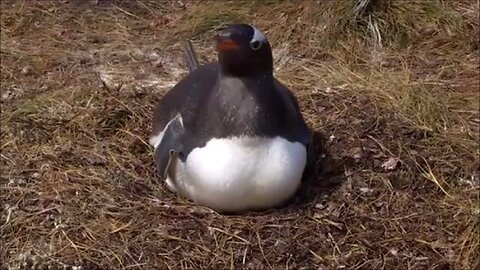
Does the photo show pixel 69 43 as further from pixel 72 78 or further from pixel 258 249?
pixel 258 249

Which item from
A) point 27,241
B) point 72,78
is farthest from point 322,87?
point 27,241

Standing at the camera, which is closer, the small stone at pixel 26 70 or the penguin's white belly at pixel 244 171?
the penguin's white belly at pixel 244 171

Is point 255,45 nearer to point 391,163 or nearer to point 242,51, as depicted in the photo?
point 242,51

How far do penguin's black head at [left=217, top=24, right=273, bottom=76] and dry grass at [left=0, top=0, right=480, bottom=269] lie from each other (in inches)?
18.6

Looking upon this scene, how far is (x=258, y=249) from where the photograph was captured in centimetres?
306

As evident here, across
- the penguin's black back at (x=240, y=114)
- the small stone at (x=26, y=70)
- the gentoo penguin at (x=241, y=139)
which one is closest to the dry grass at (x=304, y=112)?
the small stone at (x=26, y=70)

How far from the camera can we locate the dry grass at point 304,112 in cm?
309

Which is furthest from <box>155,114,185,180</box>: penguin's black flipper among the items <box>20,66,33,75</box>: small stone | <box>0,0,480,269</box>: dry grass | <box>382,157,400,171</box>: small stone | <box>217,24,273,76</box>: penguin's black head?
<box>20,66,33,75</box>: small stone

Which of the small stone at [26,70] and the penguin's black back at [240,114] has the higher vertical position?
the penguin's black back at [240,114]

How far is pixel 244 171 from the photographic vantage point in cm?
299

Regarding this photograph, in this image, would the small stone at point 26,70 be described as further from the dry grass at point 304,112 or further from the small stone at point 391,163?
the small stone at point 391,163

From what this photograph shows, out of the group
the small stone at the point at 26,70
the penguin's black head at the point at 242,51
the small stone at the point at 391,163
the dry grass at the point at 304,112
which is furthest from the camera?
the small stone at the point at 26,70

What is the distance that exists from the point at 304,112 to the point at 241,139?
Answer: 3.19 ft

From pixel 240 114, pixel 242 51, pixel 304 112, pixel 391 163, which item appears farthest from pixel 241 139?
pixel 304 112
